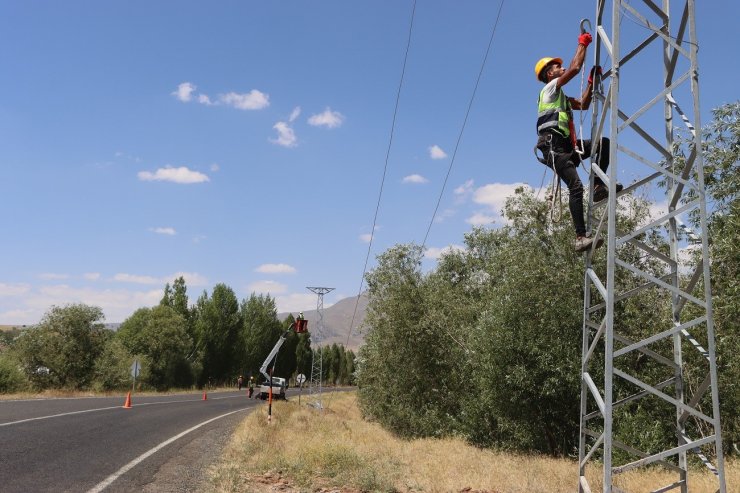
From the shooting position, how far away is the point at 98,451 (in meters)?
10.5

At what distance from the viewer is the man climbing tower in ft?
21.6

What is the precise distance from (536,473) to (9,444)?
10.3 metres

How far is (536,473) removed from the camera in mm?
11250

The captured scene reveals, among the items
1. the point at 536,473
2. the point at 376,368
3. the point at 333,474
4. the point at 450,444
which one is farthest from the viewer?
the point at 376,368

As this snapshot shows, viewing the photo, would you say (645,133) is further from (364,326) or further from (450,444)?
(364,326)

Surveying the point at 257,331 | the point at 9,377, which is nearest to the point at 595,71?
the point at 9,377

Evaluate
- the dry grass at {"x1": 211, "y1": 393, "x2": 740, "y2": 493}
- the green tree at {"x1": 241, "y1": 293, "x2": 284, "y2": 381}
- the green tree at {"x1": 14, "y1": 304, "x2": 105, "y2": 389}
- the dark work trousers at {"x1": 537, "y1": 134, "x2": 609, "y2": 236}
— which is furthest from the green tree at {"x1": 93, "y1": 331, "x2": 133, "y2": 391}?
the dark work trousers at {"x1": 537, "y1": 134, "x2": 609, "y2": 236}

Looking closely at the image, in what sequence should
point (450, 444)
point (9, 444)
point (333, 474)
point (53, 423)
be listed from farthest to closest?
point (450, 444) < point (53, 423) < point (9, 444) < point (333, 474)

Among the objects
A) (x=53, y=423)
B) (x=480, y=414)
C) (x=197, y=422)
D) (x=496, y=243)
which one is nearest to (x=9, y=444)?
(x=53, y=423)

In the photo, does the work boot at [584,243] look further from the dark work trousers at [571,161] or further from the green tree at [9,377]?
the green tree at [9,377]

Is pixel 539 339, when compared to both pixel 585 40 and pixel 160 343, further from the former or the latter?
pixel 160 343

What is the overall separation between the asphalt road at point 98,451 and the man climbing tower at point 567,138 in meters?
6.83

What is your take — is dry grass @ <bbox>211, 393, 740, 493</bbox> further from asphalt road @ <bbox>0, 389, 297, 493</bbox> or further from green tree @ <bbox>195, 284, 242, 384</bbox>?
green tree @ <bbox>195, 284, 242, 384</bbox>

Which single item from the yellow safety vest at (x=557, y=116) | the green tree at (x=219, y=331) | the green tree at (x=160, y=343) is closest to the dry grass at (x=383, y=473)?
the yellow safety vest at (x=557, y=116)
